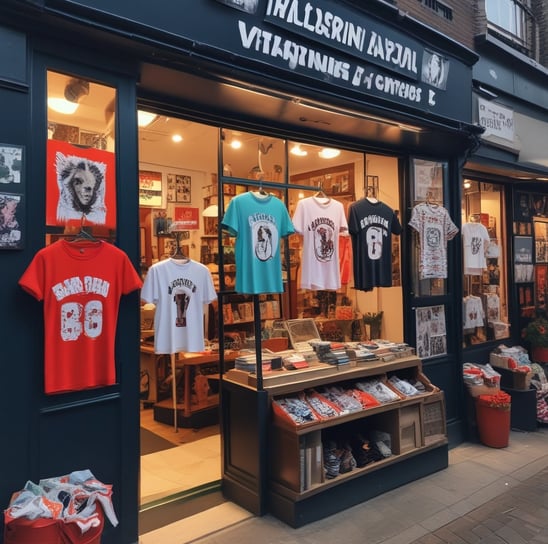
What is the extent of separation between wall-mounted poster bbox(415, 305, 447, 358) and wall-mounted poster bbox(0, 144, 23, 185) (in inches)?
178

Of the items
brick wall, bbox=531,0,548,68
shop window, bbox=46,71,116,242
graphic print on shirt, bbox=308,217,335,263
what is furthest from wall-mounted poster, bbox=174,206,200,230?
brick wall, bbox=531,0,548,68

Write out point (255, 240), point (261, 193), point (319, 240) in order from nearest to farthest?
point (255, 240) → point (261, 193) → point (319, 240)

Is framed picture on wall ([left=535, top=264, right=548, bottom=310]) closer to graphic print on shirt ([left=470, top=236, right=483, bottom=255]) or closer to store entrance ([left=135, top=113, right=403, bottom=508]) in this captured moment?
graphic print on shirt ([left=470, top=236, right=483, bottom=255])

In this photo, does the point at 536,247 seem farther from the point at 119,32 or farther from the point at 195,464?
the point at 119,32

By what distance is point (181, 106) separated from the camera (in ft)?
13.5

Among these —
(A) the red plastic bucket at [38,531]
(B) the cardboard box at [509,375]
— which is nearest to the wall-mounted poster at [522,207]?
(B) the cardboard box at [509,375]

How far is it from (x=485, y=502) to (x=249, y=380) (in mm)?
2454

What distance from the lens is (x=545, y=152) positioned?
776 cm

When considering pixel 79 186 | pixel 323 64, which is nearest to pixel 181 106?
pixel 79 186

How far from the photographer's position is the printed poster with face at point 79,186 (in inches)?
125

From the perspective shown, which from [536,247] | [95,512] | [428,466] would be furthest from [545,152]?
[95,512]

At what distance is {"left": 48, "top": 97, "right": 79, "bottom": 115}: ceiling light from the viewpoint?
3.25 metres

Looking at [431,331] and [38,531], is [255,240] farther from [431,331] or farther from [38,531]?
[431,331]

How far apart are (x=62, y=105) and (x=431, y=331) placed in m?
4.75
